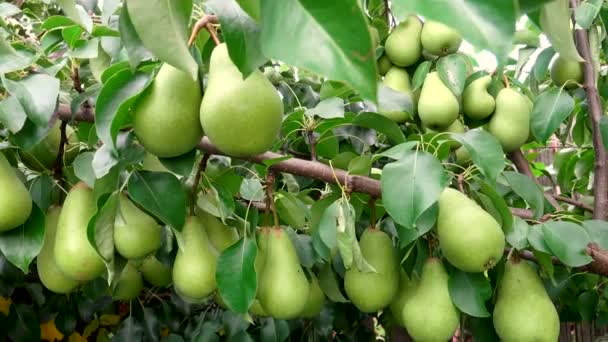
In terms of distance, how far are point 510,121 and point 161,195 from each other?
822mm

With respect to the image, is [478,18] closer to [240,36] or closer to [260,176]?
[240,36]

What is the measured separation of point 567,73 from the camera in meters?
1.46

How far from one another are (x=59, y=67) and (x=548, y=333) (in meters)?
0.86

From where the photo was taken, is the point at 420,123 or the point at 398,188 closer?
the point at 398,188

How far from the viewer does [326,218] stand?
0.96m

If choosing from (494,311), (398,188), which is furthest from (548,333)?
(398,188)

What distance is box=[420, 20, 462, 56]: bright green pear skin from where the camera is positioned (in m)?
1.42

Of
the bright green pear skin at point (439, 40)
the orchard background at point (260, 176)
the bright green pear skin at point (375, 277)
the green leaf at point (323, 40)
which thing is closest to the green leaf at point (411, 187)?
the orchard background at point (260, 176)

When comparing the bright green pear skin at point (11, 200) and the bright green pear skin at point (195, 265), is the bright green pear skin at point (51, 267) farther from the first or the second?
the bright green pear skin at point (195, 265)

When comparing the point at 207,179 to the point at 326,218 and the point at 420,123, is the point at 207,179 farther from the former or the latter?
the point at 420,123

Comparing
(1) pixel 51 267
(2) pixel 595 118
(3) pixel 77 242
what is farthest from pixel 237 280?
(2) pixel 595 118

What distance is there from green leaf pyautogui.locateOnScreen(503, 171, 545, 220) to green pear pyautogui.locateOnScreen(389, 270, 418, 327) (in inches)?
9.3

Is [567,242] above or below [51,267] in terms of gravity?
above

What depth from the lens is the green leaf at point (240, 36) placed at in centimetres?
53
